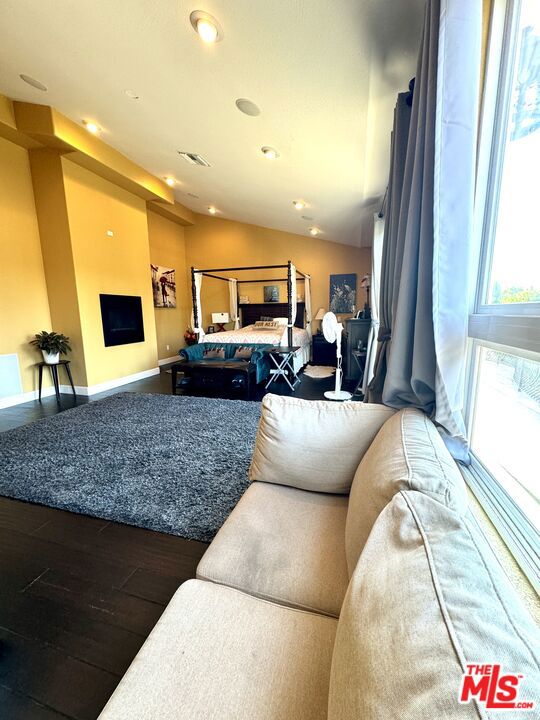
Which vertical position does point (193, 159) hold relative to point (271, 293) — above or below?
above

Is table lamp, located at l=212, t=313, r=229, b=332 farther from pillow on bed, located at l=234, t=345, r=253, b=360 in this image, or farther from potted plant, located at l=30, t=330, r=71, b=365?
potted plant, located at l=30, t=330, r=71, b=365

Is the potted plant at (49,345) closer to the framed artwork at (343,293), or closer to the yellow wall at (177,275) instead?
the yellow wall at (177,275)

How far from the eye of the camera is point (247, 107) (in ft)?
8.00

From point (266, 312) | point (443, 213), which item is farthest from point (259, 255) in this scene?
point (443, 213)

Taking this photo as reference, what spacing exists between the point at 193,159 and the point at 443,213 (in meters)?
3.85

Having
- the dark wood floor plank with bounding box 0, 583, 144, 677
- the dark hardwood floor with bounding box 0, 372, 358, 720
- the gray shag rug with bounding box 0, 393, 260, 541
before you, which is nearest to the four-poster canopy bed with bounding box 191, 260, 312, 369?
the gray shag rug with bounding box 0, 393, 260, 541

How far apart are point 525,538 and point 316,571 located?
0.61m

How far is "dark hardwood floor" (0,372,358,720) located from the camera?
0.97 metres

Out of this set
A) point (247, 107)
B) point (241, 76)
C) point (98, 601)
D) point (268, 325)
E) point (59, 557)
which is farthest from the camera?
point (268, 325)

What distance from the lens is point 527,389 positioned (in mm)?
966

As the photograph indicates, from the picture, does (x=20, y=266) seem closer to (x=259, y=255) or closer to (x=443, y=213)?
(x=259, y=255)

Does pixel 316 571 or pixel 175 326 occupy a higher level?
pixel 175 326

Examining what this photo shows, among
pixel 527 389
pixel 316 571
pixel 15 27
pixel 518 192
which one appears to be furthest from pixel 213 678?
pixel 15 27

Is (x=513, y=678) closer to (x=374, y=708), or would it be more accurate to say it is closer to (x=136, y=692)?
(x=374, y=708)
